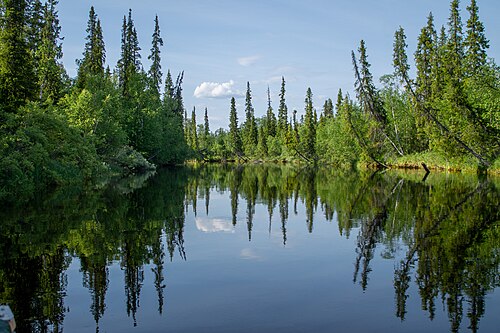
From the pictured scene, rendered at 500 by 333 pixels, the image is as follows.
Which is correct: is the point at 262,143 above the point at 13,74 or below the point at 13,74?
below

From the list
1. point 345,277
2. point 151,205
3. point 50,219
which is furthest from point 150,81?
point 345,277

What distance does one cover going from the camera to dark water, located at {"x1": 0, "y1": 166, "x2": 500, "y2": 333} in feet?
25.5

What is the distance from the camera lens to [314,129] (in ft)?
320

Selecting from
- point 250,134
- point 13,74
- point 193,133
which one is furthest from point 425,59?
point 193,133

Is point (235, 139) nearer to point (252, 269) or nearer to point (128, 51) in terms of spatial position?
point (128, 51)

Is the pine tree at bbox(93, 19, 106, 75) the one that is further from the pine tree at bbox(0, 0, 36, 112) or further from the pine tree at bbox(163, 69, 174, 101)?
the pine tree at bbox(0, 0, 36, 112)

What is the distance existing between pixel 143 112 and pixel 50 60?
55.7 feet

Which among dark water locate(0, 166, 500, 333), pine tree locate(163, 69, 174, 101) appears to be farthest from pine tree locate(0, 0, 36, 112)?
pine tree locate(163, 69, 174, 101)

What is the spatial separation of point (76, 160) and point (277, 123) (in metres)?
89.4

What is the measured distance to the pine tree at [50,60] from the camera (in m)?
41.0

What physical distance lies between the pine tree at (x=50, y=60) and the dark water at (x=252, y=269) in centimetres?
2400

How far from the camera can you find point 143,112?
190 feet

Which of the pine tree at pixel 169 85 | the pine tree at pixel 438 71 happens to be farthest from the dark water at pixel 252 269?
the pine tree at pixel 169 85

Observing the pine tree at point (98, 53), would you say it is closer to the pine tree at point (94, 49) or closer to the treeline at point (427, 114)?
the pine tree at point (94, 49)
